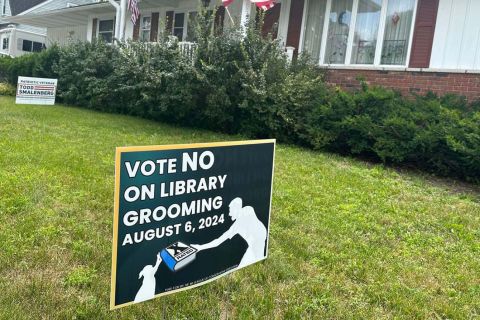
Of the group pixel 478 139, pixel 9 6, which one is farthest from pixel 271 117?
pixel 9 6

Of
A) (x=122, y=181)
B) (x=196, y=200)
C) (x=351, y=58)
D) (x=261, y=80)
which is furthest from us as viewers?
(x=351, y=58)

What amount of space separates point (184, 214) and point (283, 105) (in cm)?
677

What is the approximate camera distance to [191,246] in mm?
2207

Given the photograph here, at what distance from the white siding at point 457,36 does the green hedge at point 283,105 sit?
50.2 inches

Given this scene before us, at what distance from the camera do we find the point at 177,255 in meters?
2.13

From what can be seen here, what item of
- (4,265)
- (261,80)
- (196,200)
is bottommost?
(4,265)

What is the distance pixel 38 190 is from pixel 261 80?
17.0 feet

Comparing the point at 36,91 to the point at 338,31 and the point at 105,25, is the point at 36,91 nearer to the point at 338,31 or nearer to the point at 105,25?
the point at 338,31

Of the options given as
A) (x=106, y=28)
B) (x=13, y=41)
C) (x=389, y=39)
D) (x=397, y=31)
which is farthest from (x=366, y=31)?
(x=13, y=41)

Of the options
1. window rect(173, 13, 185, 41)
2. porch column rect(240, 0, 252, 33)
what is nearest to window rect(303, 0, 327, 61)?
porch column rect(240, 0, 252, 33)

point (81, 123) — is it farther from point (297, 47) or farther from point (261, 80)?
point (297, 47)

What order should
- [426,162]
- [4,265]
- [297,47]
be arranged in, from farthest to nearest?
[297,47] < [426,162] < [4,265]

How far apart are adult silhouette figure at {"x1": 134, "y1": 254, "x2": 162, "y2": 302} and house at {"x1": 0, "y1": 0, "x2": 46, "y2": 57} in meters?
31.2

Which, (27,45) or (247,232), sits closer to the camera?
(247,232)
